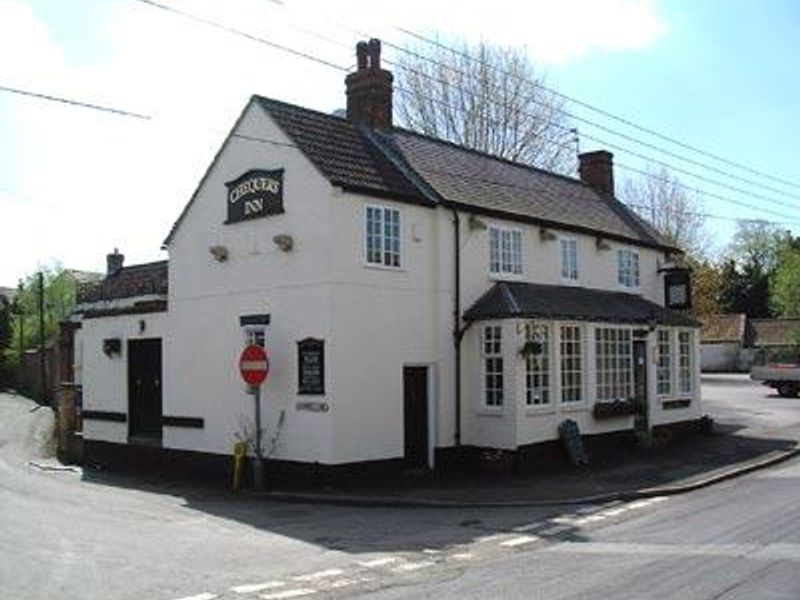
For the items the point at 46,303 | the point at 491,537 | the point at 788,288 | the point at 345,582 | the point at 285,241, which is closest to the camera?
the point at 345,582

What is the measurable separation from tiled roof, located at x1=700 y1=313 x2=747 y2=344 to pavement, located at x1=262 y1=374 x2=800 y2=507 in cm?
4577

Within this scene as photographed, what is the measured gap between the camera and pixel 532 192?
83.4 feet

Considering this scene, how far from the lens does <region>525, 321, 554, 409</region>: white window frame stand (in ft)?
67.7

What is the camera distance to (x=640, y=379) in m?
24.8

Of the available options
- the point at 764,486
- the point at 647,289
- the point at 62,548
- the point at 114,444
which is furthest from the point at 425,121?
the point at 62,548

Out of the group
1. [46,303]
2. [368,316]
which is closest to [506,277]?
[368,316]

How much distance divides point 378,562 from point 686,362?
17.6 metres

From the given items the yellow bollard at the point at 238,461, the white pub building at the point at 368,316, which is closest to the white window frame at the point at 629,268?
the white pub building at the point at 368,316

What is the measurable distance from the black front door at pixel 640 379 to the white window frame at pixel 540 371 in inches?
166

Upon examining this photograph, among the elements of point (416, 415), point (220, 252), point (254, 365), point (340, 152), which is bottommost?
point (416, 415)

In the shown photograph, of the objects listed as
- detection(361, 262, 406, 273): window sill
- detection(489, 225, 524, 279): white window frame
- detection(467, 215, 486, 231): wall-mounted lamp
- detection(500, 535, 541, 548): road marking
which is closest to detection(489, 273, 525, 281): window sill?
detection(489, 225, 524, 279): white window frame

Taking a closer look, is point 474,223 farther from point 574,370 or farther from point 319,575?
point 319,575

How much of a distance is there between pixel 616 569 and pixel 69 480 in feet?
50.3

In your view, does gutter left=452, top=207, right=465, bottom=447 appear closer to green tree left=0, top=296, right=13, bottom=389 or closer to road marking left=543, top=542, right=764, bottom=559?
road marking left=543, top=542, right=764, bottom=559
